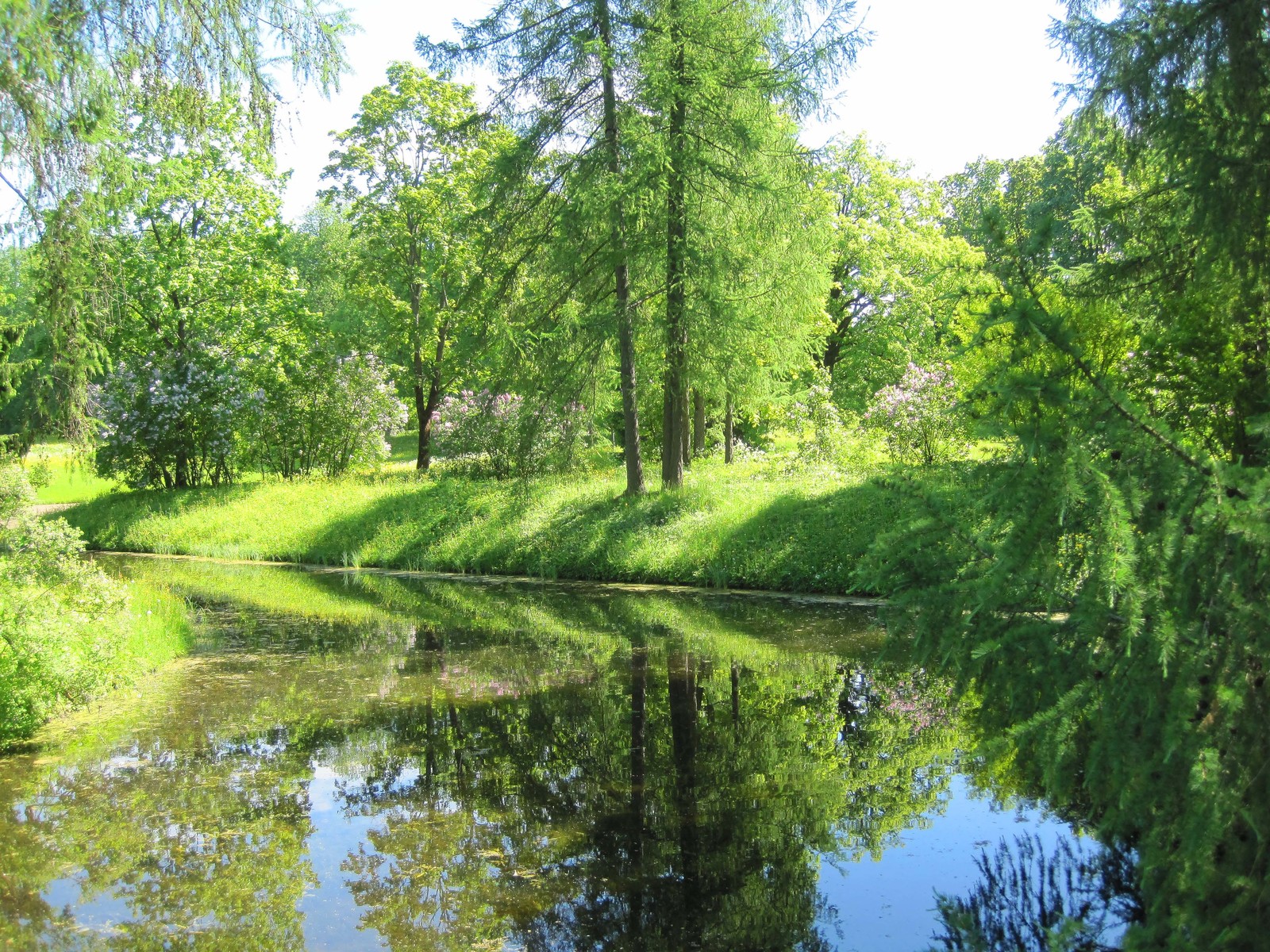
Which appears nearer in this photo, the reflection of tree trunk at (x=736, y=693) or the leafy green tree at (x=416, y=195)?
the reflection of tree trunk at (x=736, y=693)

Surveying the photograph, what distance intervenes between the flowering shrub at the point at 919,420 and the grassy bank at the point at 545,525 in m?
2.51

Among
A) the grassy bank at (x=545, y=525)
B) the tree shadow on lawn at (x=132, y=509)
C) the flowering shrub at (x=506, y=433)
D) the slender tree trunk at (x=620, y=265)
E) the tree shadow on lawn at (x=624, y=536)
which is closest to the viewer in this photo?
the tree shadow on lawn at (x=624, y=536)

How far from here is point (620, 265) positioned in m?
16.1

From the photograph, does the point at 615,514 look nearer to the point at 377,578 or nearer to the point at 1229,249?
the point at 377,578

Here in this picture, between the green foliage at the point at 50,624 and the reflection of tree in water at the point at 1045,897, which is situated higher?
the green foliage at the point at 50,624

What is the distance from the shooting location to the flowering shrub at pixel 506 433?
1680cm

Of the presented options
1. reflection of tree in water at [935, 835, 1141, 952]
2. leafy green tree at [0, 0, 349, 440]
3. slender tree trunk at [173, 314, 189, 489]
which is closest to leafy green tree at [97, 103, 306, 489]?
slender tree trunk at [173, 314, 189, 489]

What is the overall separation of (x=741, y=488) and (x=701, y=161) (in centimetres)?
503

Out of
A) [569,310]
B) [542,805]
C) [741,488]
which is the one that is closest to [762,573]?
[741,488]

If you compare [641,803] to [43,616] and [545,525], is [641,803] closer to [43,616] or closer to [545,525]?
[43,616]

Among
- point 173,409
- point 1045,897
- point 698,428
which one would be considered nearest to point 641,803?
point 1045,897

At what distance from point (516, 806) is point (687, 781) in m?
1.08

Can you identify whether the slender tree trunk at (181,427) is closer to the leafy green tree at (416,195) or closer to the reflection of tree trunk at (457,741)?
the leafy green tree at (416,195)

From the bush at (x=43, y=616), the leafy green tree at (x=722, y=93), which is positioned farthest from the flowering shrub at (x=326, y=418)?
the bush at (x=43, y=616)
